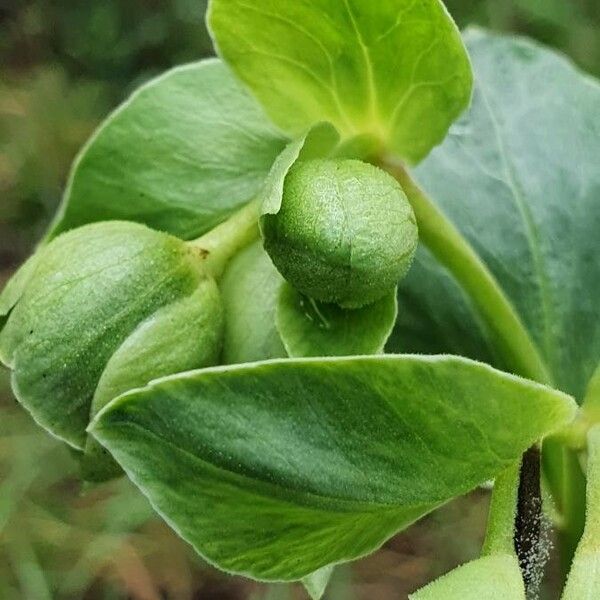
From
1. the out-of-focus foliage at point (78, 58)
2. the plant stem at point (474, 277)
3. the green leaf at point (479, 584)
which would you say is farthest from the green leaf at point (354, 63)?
the out-of-focus foliage at point (78, 58)

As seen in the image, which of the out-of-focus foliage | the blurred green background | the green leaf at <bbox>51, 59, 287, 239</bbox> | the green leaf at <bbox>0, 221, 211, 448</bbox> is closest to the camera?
the green leaf at <bbox>0, 221, 211, 448</bbox>

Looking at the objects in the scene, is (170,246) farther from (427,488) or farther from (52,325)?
(427,488)

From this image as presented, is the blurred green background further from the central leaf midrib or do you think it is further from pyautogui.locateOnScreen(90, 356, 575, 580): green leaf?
pyautogui.locateOnScreen(90, 356, 575, 580): green leaf

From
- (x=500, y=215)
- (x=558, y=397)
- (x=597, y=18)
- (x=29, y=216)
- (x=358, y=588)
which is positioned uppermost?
(x=558, y=397)

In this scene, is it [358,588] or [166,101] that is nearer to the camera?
[166,101]

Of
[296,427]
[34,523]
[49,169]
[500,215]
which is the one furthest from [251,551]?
[49,169]

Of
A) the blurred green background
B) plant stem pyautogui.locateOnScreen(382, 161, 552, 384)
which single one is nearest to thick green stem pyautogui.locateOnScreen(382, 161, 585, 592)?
plant stem pyautogui.locateOnScreen(382, 161, 552, 384)

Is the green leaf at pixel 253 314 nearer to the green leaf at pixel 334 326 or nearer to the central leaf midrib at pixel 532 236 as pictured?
the green leaf at pixel 334 326
